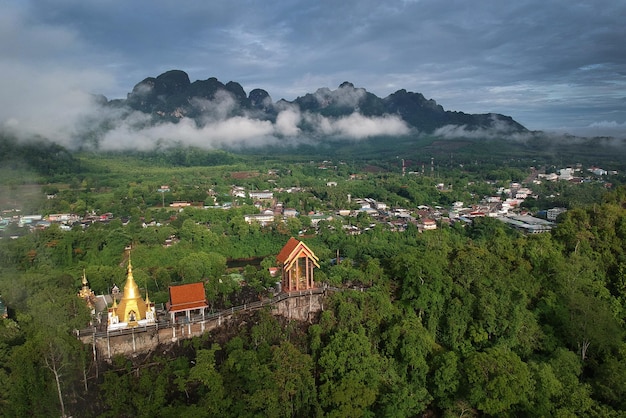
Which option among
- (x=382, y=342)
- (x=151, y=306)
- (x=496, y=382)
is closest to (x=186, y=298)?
(x=151, y=306)

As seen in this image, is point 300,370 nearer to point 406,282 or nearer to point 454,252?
point 406,282

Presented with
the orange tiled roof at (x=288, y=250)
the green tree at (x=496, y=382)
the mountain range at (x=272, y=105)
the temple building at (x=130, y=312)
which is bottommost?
the green tree at (x=496, y=382)

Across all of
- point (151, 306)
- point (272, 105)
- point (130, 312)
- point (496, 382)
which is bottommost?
point (496, 382)

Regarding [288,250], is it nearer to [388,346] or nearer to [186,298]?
[186,298]

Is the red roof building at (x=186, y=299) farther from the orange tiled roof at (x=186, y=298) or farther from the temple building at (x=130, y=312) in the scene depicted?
the temple building at (x=130, y=312)

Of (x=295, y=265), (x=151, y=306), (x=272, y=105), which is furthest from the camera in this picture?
(x=272, y=105)

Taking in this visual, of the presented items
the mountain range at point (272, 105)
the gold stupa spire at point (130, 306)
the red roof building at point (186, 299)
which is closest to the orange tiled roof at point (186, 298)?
the red roof building at point (186, 299)

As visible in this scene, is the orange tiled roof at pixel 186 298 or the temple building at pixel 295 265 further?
the temple building at pixel 295 265
